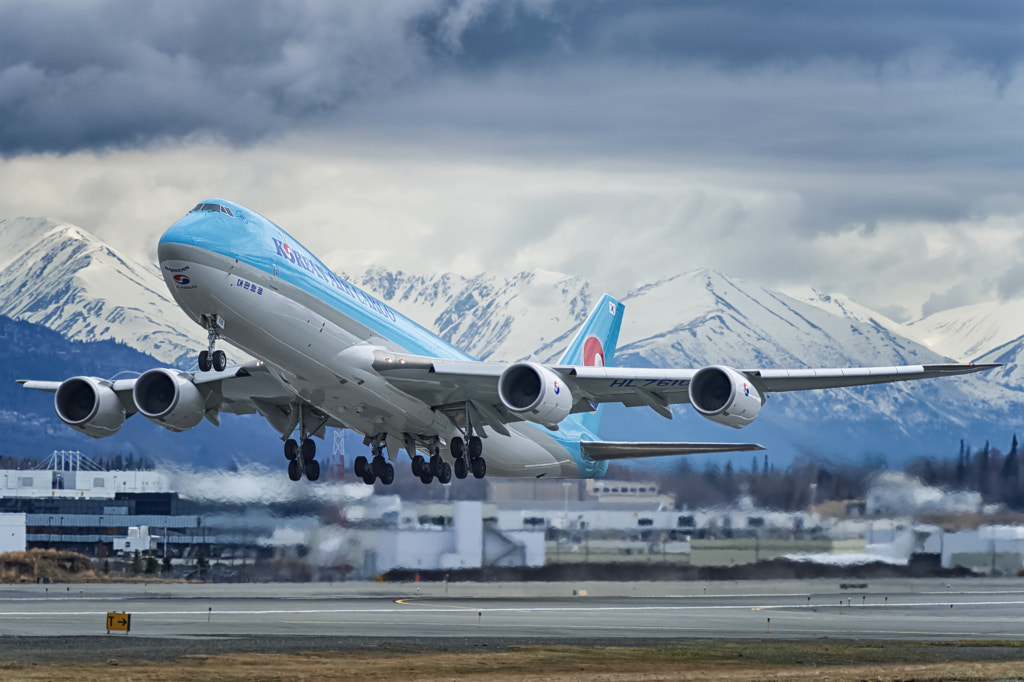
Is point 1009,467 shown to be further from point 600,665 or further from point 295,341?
point 295,341

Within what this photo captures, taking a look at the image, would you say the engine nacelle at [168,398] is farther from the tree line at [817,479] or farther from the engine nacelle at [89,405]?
the tree line at [817,479]

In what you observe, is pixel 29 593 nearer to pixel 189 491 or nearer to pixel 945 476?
pixel 189 491

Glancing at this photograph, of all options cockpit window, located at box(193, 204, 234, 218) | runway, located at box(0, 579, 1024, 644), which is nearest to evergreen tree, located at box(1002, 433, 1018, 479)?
runway, located at box(0, 579, 1024, 644)

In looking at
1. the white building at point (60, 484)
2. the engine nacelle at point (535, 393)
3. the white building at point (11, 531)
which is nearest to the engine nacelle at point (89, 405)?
the engine nacelle at point (535, 393)

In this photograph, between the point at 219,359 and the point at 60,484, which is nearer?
the point at 219,359

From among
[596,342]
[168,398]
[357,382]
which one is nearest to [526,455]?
[596,342]

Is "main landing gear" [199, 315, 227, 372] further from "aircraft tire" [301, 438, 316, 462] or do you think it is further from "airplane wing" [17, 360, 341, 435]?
"aircraft tire" [301, 438, 316, 462]
